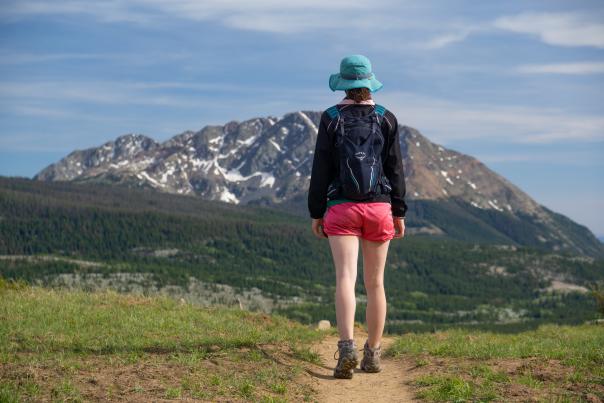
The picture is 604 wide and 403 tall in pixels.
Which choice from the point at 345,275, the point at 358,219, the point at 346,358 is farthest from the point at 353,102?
the point at 346,358

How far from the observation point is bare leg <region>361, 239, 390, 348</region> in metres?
11.6

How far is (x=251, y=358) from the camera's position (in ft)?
39.7

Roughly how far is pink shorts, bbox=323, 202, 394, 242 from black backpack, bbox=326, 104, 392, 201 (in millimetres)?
159

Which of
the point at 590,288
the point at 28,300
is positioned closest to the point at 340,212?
the point at 28,300

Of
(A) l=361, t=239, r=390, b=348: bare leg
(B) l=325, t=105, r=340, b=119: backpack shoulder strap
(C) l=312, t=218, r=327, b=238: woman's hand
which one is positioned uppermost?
(B) l=325, t=105, r=340, b=119: backpack shoulder strap

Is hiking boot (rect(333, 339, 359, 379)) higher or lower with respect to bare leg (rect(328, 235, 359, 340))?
lower

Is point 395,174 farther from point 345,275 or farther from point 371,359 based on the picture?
point 371,359

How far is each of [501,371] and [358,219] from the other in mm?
3182

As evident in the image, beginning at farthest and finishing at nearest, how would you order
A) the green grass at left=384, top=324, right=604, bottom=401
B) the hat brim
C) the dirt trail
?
the hat brim
the dirt trail
the green grass at left=384, top=324, right=604, bottom=401

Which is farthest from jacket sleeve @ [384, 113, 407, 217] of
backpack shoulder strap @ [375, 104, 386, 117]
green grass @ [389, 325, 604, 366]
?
green grass @ [389, 325, 604, 366]

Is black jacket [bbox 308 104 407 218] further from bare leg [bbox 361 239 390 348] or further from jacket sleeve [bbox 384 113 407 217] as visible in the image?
bare leg [bbox 361 239 390 348]

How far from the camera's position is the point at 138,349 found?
12586 millimetres

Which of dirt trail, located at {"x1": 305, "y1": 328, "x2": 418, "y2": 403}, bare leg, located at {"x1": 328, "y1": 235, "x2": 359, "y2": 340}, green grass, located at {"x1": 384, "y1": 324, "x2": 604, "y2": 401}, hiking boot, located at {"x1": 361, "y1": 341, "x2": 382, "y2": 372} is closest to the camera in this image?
green grass, located at {"x1": 384, "y1": 324, "x2": 604, "y2": 401}

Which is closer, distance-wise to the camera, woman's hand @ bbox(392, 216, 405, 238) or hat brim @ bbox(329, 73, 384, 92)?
hat brim @ bbox(329, 73, 384, 92)
